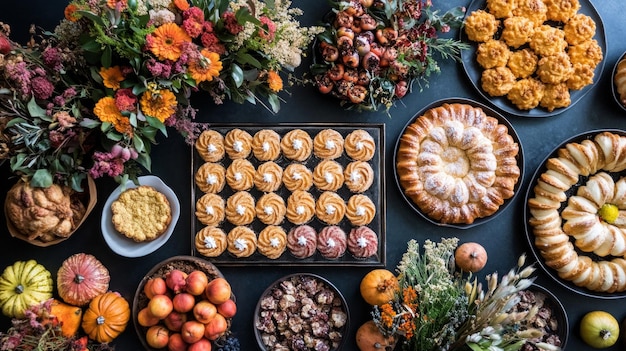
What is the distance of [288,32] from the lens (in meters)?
2.62

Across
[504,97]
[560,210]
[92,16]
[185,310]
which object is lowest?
[185,310]

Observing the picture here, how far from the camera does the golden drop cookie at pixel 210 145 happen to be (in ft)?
9.93

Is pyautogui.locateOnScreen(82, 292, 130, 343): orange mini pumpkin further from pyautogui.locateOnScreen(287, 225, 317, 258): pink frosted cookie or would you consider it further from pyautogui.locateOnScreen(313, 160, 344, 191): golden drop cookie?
pyautogui.locateOnScreen(313, 160, 344, 191): golden drop cookie

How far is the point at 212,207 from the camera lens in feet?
9.88

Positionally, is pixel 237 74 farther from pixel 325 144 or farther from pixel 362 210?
pixel 362 210

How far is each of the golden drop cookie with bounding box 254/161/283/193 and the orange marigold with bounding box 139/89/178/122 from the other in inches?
27.3

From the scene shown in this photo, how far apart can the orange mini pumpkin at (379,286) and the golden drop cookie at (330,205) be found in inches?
14.3

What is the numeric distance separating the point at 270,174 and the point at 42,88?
3.96 feet

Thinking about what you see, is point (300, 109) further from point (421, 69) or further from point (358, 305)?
point (358, 305)

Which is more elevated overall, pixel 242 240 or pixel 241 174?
pixel 241 174

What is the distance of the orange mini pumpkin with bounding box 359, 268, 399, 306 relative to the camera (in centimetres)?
289

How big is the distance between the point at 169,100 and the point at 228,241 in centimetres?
92

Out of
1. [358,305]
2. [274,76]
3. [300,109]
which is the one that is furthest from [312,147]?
[358,305]

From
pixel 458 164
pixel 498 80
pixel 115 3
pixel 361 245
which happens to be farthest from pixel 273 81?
pixel 498 80
